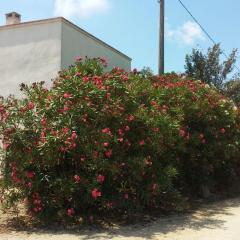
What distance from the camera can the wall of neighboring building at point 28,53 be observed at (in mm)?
14750

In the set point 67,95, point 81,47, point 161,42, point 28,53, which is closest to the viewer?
point 67,95

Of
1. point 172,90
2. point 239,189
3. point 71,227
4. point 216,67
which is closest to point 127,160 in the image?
point 71,227

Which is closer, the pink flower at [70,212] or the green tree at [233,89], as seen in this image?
the pink flower at [70,212]

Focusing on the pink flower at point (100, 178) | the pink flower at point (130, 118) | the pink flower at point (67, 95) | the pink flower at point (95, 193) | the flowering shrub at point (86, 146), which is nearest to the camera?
the pink flower at point (95, 193)

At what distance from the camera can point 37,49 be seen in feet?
49.2

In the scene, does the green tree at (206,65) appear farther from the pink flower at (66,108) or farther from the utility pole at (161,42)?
the pink flower at (66,108)

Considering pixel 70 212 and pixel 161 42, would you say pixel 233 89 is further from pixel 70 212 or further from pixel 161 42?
pixel 70 212

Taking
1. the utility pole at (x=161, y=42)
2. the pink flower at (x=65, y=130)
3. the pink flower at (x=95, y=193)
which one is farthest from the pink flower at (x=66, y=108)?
the utility pole at (x=161, y=42)

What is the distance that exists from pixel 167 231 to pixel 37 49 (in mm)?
8016

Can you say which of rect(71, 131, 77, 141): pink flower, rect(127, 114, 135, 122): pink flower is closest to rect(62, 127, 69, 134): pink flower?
rect(71, 131, 77, 141): pink flower

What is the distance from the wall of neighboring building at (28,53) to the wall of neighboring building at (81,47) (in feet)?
0.84

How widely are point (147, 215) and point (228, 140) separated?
389cm

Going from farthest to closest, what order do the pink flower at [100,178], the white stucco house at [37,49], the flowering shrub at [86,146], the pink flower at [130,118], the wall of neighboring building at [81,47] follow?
the wall of neighboring building at [81,47], the white stucco house at [37,49], the pink flower at [130,118], the flowering shrub at [86,146], the pink flower at [100,178]

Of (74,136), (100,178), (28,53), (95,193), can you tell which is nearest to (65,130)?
(74,136)
